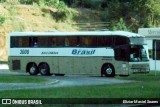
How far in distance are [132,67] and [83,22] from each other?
46455 mm

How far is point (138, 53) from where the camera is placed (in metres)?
44.2

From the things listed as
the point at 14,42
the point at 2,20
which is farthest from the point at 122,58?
the point at 2,20

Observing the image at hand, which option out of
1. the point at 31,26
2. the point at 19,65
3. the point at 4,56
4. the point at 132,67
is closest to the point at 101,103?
the point at 132,67

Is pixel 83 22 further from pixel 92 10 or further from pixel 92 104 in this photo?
pixel 92 104

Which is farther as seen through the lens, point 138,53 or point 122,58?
point 138,53

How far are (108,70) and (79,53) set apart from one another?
109 inches

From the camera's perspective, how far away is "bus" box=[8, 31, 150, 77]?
43.7 meters

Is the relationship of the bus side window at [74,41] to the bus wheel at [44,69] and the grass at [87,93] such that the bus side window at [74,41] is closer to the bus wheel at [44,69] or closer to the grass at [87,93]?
the bus wheel at [44,69]

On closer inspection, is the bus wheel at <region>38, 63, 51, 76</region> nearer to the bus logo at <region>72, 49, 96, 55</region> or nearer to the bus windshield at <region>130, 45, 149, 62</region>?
the bus logo at <region>72, 49, 96, 55</region>

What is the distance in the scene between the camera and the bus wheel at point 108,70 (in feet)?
Answer: 143

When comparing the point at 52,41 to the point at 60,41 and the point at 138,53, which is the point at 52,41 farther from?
the point at 138,53

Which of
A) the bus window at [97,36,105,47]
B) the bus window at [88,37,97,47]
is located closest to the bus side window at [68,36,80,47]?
the bus window at [88,37,97,47]

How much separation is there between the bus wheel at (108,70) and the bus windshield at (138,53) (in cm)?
174

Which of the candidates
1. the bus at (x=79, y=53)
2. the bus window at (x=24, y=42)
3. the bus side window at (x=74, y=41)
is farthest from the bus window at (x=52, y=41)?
the bus window at (x=24, y=42)
